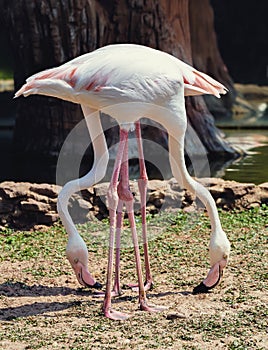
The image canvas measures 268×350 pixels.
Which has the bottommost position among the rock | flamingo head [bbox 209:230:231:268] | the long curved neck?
the rock

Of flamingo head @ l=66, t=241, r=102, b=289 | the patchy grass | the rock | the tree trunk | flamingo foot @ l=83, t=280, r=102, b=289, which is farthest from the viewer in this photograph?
the tree trunk

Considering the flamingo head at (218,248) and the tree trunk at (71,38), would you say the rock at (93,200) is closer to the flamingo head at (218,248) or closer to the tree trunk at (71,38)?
the flamingo head at (218,248)

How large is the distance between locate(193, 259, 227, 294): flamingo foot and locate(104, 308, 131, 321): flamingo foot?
58cm

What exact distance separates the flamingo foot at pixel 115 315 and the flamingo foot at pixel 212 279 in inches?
22.7

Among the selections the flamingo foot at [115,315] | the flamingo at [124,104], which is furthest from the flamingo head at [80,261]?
the flamingo foot at [115,315]

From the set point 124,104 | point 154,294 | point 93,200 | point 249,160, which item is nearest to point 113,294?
point 154,294

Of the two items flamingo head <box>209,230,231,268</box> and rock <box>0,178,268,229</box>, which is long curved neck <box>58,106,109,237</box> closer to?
flamingo head <box>209,230,231,268</box>

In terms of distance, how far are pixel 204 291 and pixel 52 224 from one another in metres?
1.96

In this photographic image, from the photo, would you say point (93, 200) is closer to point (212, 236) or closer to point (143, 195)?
point (143, 195)

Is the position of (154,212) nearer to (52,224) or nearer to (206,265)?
(52,224)

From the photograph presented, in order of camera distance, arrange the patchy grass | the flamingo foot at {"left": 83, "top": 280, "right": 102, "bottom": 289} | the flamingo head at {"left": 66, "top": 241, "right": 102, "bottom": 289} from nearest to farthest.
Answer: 1. the patchy grass
2. the flamingo head at {"left": 66, "top": 241, "right": 102, "bottom": 289}
3. the flamingo foot at {"left": 83, "top": 280, "right": 102, "bottom": 289}

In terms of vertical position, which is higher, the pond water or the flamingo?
the flamingo

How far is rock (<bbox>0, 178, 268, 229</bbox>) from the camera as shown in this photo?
6.23m

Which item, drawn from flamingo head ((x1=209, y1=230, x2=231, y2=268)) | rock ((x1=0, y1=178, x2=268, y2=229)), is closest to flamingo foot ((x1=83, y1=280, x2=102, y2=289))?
flamingo head ((x1=209, y1=230, x2=231, y2=268))
